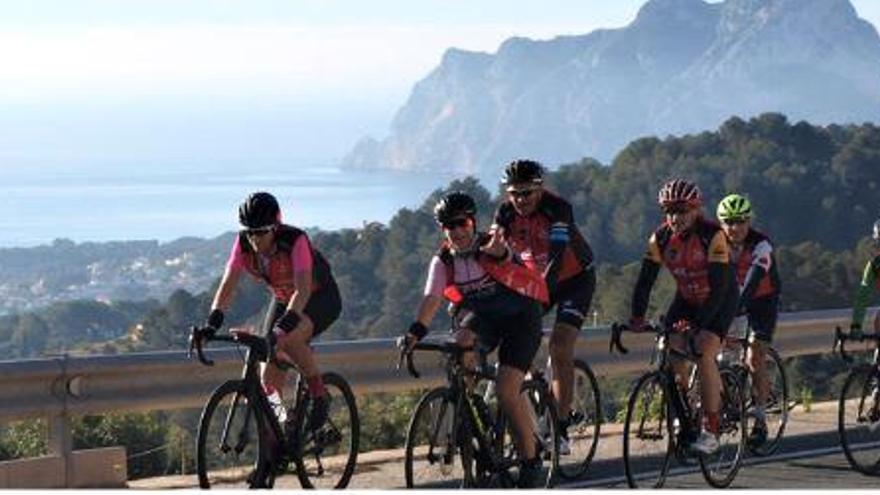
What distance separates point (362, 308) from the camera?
7644cm

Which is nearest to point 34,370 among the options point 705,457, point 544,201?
point 544,201

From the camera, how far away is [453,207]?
8.95 meters

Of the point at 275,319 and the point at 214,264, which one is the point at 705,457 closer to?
the point at 275,319

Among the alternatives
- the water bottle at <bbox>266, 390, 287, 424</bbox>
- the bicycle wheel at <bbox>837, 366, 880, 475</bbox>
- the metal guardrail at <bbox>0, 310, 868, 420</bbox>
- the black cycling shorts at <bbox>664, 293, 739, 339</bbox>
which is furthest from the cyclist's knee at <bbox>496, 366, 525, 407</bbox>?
the bicycle wheel at <bbox>837, 366, 880, 475</bbox>

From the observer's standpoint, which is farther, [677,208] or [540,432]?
[677,208]

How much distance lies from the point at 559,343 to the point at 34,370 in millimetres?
3205

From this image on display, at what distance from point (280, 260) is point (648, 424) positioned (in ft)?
8.37

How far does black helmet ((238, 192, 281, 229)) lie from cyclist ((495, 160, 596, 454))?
1874 mm

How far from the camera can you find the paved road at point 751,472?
414 inches

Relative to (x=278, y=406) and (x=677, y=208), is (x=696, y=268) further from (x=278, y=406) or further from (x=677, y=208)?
(x=278, y=406)

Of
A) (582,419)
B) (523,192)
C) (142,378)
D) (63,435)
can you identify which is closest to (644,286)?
(523,192)

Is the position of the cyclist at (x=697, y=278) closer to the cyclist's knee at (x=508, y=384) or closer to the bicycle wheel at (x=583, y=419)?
the bicycle wheel at (x=583, y=419)

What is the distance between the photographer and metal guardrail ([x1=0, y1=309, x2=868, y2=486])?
990 centimetres

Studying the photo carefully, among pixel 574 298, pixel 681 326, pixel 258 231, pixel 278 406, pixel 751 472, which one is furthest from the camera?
pixel 751 472
